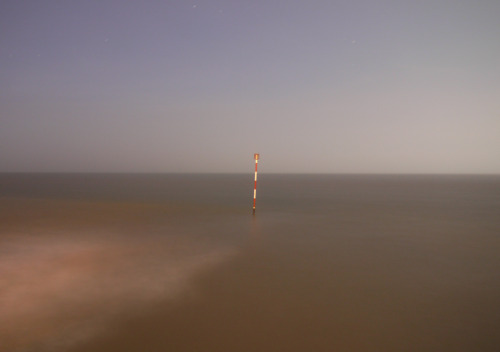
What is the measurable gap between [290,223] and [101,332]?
12.2m

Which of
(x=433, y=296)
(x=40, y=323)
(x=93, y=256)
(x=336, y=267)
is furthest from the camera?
(x=93, y=256)

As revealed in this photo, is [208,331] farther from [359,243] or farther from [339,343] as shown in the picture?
[359,243]

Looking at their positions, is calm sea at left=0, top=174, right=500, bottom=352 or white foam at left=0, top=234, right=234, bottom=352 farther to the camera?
white foam at left=0, top=234, right=234, bottom=352

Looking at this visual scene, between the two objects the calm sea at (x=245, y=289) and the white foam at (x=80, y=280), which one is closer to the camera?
the calm sea at (x=245, y=289)

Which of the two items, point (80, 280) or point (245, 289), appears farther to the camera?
point (80, 280)

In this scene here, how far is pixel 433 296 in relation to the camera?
7.02 m

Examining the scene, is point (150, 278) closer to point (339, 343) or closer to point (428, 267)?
point (339, 343)

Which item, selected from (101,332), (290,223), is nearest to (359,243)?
(290,223)

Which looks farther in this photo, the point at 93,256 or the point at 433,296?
the point at 93,256

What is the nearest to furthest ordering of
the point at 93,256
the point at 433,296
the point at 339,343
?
1. the point at 339,343
2. the point at 433,296
3. the point at 93,256

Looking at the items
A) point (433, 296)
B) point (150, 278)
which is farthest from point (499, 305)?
point (150, 278)

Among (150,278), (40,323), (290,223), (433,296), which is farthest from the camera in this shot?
(290,223)

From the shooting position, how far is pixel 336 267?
9.04 meters

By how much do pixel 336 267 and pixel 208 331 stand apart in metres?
4.79
